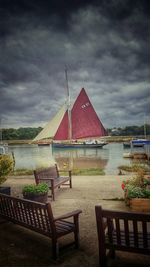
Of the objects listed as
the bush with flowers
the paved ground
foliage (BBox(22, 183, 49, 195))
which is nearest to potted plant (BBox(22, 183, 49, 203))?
foliage (BBox(22, 183, 49, 195))

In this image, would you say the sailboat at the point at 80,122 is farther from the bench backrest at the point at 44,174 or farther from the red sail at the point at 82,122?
the bench backrest at the point at 44,174

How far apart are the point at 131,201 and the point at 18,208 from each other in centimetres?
299

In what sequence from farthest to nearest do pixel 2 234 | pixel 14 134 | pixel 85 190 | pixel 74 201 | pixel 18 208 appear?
pixel 14 134 < pixel 85 190 < pixel 74 201 < pixel 2 234 < pixel 18 208

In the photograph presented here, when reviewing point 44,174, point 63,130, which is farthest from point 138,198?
point 63,130

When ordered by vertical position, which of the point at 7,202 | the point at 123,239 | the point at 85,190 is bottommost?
the point at 85,190

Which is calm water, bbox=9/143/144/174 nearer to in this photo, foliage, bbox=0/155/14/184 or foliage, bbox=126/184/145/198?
foliage, bbox=126/184/145/198

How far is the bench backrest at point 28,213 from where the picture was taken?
3.34 meters

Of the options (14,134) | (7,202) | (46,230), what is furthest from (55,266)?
(14,134)

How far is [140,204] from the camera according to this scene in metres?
5.34

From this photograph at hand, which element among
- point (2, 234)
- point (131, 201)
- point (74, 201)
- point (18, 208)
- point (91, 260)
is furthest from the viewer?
point (74, 201)

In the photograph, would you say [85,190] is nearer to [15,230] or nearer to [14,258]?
[15,230]

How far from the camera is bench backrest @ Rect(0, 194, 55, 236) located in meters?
3.34

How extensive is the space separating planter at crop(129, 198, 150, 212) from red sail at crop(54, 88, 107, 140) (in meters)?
23.8

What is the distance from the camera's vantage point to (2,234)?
4344 mm
